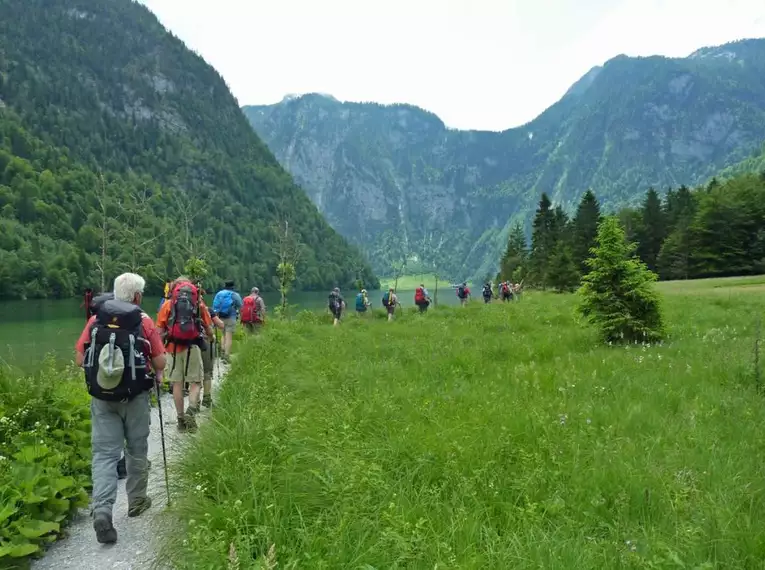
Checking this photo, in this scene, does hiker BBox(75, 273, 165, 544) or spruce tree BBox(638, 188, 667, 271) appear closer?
hiker BBox(75, 273, 165, 544)

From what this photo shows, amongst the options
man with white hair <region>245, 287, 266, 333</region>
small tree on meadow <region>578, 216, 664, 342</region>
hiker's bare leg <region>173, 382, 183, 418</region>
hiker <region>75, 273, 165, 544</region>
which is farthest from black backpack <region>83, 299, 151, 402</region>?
man with white hair <region>245, 287, 266, 333</region>

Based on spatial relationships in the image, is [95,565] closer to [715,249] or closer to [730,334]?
[730,334]

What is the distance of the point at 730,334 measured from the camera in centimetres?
1196

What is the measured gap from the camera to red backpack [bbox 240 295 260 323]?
19.3m

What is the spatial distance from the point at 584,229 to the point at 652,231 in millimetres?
13347

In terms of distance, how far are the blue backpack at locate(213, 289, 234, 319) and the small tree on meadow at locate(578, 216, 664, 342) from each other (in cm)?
979

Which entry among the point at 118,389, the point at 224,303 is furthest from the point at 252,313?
the point at 118,389

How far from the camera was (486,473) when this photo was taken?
185 inches

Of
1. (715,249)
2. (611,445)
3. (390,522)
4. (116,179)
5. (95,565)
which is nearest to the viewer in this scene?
(390,522)

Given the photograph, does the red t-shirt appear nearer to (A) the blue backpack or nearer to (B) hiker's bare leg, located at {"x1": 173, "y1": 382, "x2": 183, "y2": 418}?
(B) hiker's bare leg, located at {"x1": 173, "y1": 382, "x2": 183, "y2": 418}

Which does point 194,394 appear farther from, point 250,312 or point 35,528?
point 250,312

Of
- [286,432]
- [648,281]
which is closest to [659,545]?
[286,432]

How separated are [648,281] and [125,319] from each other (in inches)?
450

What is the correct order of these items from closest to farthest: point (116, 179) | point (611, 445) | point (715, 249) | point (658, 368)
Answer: point (611, 445) → point (658, 368) → point (715, 249) → point (116, 179)
